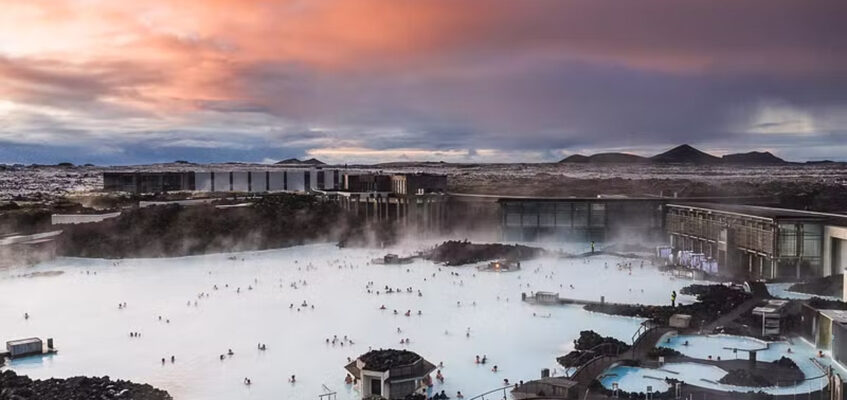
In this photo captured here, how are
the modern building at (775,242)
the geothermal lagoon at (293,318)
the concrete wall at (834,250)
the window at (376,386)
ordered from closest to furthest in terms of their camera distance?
the window at (376,386) < the geothermal lagoon at (293,318) < the concrete wall at (834,250) < the modern building at (775,242)

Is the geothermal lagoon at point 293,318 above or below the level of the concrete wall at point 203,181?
below

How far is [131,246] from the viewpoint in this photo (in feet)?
168

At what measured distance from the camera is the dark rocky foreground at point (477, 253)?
45375mm

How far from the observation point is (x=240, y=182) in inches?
4294

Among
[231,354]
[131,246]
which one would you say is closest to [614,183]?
[131,246]

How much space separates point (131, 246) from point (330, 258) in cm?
1523

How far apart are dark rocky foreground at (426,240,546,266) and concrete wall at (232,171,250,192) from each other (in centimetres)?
6703

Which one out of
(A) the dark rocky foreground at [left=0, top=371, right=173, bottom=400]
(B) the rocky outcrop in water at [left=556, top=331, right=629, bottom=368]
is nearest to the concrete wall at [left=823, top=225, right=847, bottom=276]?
(B) the rocky outcrop in water at [left=556, top=331, right=629, bottom=368]

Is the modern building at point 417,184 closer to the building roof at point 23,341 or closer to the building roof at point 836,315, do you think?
the building roof at point 23,341

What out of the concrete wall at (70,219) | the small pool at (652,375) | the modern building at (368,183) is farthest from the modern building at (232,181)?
the small pool at (652,375)

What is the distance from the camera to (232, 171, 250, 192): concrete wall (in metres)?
108

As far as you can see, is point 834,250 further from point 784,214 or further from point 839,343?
point 839,343

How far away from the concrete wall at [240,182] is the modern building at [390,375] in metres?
93.0

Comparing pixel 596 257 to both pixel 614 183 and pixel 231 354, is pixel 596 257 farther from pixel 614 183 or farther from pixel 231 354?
pixel 614 183
